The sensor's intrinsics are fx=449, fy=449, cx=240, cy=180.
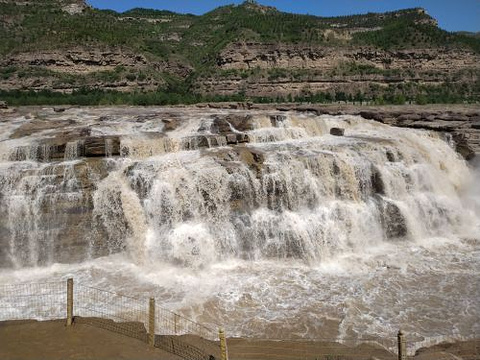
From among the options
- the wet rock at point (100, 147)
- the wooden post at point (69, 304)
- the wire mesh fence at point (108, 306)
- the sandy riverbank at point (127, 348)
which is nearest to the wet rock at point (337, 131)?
the wet rock at point (100, 147)

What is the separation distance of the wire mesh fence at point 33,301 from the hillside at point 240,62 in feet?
123

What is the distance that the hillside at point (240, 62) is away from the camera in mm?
55156

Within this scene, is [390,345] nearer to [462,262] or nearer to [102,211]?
[462,262]

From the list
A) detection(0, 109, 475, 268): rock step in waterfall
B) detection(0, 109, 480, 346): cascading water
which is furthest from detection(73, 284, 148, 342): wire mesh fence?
detection(0, 109, 475, 268): rock step in waterfall

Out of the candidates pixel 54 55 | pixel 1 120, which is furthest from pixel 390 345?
pixel 54 55

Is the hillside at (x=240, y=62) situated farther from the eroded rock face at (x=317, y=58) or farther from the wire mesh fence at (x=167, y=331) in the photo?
the wire mesh fence at (x=167, y=331)

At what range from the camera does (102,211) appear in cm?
1511

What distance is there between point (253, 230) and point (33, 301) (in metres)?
7.18

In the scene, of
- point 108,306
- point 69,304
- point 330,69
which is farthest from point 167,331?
point 330,69

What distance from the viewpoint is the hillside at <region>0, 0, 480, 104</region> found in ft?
181

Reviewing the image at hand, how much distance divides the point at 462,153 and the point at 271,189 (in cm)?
1381

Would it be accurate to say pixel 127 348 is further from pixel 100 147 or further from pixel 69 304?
pixel 100 147

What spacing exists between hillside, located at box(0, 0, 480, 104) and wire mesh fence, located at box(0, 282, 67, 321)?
123 feet

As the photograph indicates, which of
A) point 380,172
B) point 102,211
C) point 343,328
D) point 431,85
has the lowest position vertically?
point 343,328
